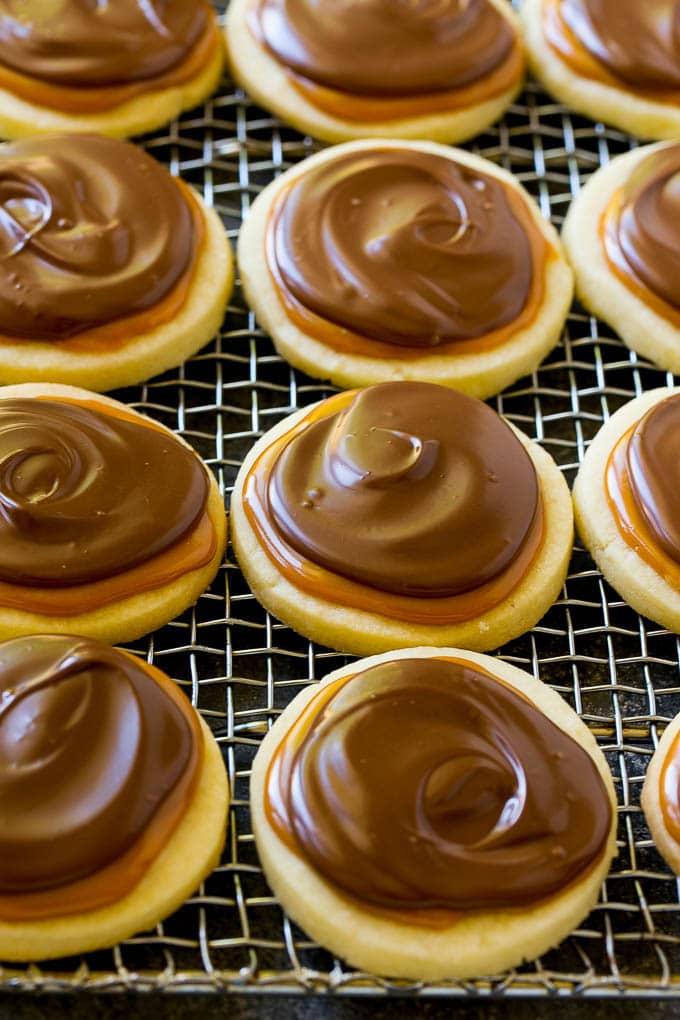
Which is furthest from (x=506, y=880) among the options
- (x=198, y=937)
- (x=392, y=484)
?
(x=392, y=484)

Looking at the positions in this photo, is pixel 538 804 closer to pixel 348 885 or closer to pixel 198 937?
pixel 348 885

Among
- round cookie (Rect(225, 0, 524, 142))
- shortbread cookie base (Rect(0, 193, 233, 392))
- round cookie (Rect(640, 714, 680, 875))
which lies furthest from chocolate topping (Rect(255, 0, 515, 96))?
round cookie (Rect(640, 714, 680, 875))

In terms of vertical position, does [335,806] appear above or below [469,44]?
below

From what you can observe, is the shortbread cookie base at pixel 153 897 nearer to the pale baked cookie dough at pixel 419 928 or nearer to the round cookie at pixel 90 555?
the pale baked cookie dough at pixel 419 928

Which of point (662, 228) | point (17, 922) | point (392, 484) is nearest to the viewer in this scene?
point (17, 922)

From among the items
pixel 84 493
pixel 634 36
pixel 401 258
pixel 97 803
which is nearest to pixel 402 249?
pixel 401 258

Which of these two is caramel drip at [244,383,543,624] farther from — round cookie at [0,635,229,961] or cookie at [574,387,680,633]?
round cookie at [0,635,229,961]

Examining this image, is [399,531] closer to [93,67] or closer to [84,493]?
[84,493]
